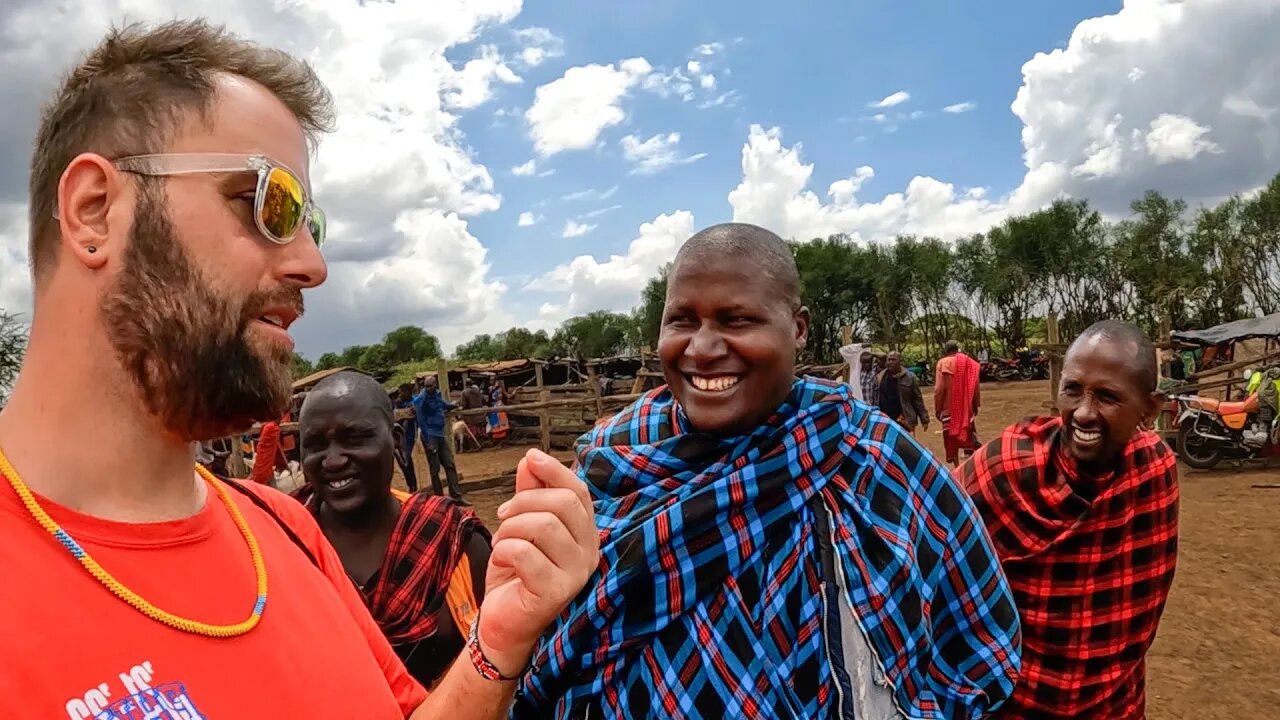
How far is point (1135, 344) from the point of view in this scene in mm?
2711

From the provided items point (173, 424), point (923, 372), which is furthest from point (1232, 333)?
point (173, 424)

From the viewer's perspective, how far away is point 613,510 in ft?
6.18

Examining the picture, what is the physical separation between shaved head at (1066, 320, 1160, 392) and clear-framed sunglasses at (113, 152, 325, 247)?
251cm

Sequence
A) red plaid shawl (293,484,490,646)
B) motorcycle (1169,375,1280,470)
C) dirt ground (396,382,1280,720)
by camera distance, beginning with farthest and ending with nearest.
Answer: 1. motorcycle (1169,375,1280,470)
2. dirt ground (396,382,1280,720)
3. red plaid shawl (293,484,490,646)

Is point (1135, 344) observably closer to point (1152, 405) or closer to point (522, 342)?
point (1152, 405)

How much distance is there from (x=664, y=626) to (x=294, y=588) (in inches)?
32.0

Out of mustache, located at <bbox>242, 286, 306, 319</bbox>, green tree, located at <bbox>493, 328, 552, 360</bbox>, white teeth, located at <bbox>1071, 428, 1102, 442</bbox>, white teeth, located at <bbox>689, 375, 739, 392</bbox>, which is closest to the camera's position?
mustache, located at <bbox>242, 286, 306, 319</bbox>

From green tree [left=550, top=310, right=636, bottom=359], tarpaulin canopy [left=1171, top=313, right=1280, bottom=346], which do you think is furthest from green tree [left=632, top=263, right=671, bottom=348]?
tarpaulin canopy [left=1171, top=313, right=1280, bottom=346]

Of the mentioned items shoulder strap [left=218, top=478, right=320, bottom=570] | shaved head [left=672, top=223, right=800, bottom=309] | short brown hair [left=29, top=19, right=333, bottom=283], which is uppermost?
short brown hair [left=29, top=19, right=333, bottom=283]

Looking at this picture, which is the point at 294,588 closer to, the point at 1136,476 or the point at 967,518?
the point at 967,518

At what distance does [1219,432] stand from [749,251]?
11171 mm

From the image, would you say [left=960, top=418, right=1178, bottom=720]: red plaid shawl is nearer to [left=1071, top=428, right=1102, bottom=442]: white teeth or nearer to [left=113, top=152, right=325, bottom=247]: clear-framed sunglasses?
[left=1071, top=428, right=1102, bottom=442]: white teeth

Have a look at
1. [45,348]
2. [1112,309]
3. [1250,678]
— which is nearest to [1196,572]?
[1250,678]

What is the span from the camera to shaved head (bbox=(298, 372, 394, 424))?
257cm
